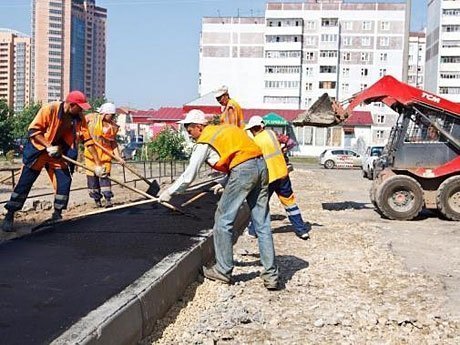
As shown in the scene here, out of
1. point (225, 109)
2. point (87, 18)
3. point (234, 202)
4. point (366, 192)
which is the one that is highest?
point (87, 18)

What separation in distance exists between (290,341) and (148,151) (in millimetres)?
25795

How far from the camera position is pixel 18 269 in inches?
208

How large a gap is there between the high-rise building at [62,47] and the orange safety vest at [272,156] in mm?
78130

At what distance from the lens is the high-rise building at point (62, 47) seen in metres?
86.6

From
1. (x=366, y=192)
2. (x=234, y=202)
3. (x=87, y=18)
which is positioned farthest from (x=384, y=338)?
(x=87, y=18)

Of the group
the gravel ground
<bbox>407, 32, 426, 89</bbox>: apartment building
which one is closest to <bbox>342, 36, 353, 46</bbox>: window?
<bbox>407, 32, 426, 89</bbox>: apartment building

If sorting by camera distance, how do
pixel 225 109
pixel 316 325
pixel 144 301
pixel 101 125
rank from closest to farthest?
pixel 144 301
pixel 316 325
pixel 225 109
pixel 101 125

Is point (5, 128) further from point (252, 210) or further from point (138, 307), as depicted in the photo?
point (138, 307)

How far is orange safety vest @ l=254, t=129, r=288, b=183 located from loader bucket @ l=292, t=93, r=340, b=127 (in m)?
4.35

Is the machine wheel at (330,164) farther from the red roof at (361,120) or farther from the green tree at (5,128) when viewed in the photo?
the red roof at (361,120)

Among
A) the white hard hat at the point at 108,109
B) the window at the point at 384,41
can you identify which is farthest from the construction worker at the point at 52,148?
the window at the point at 384,41

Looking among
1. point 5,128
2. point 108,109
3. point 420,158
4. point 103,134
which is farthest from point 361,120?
point 103,134

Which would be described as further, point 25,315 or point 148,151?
point 148,151

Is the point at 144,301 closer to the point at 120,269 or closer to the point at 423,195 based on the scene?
the point at 120,269
